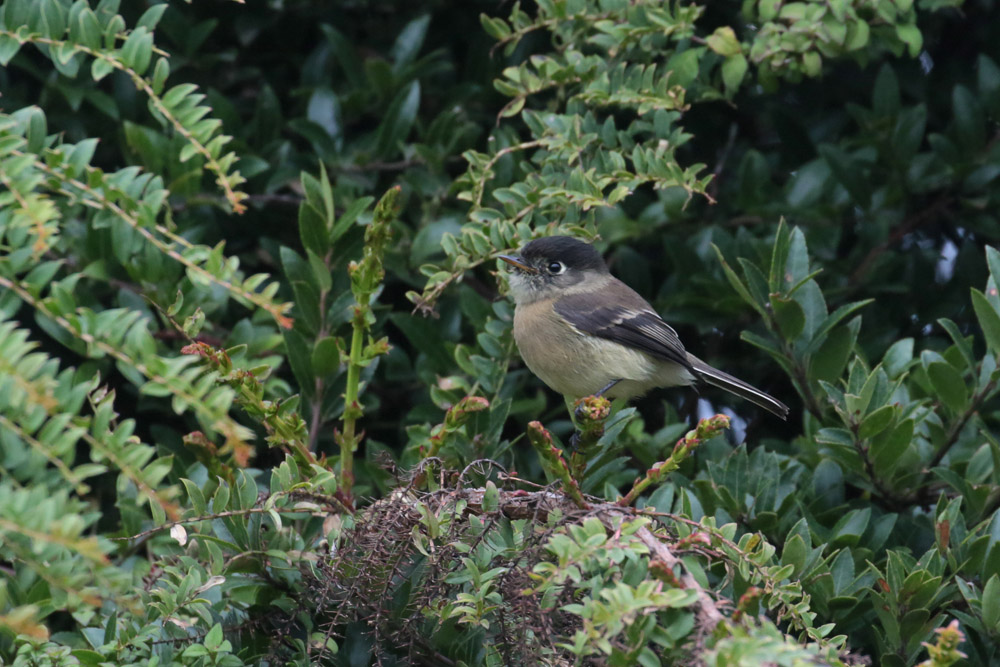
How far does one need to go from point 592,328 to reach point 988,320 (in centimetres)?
151

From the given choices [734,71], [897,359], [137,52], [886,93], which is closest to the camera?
[137,52]

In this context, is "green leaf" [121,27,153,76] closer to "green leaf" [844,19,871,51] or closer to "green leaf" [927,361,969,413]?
"green leaf" [844,19,871,51]

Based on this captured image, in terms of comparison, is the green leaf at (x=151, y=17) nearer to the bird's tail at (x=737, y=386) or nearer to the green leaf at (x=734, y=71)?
the green leaf at (x=734, y=71)

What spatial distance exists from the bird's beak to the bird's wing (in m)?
0.24

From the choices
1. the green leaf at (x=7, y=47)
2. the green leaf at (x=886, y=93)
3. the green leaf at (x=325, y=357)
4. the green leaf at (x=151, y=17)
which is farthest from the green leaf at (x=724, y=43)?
the green leaf at (x=7, y=47)

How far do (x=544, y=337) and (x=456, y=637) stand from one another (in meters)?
1.52

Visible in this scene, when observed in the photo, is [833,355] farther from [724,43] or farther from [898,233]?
[724,43]

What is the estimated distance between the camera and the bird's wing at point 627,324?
403cm

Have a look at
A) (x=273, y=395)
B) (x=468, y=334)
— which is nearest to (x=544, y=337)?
(x=468, y=334)

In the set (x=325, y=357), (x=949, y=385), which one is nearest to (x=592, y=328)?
(x=325, y=357)

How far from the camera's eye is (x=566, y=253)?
4.16 metres

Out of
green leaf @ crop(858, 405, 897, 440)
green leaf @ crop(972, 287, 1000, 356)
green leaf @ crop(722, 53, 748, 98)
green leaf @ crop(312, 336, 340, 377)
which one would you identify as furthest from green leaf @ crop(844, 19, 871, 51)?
green leaf @ crop(312, 336, 340, 377)

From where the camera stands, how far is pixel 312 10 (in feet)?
14.3

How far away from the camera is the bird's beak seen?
359cm
